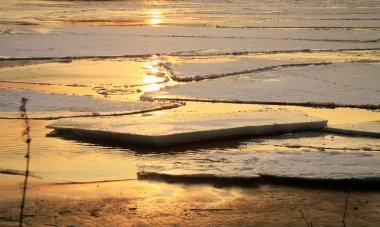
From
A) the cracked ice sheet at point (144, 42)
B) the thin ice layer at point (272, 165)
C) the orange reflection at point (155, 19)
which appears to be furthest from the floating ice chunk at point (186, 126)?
the orange reflection at point (155, 19)

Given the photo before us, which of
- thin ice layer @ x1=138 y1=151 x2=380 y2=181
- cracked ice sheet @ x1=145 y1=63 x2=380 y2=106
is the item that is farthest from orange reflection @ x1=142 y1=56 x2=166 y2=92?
thin ice layer @ x1=138 y1=151 x2=380 y2=181

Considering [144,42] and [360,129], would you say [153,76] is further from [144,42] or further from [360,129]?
[144,42]

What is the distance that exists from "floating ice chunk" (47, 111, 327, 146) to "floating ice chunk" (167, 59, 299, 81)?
2.97 metres

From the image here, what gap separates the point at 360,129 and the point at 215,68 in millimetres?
4427

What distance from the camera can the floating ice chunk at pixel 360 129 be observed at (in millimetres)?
6078

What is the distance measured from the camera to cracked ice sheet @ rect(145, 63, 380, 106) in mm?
7891

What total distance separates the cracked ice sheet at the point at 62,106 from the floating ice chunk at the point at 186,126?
55 centimetres

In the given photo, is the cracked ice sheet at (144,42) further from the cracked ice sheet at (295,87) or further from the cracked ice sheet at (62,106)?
the cracked ice sheet at (62,106)

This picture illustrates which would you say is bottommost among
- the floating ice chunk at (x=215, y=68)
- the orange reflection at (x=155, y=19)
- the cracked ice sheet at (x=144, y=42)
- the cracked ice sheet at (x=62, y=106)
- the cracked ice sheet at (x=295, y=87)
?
the cracked ice sheet at (x=62, y=106)

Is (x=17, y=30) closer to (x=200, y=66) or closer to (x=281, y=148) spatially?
(x=200, y=66)

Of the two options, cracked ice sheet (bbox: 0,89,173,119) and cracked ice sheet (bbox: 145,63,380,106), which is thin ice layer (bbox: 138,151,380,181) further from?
cracked ice sheet (bbox: 145,63,380,106)

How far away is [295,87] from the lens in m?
8.59

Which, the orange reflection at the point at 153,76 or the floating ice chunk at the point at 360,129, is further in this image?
the orange reflection at the point at 153,76

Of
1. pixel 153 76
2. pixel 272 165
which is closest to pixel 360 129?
pixel 272 165
